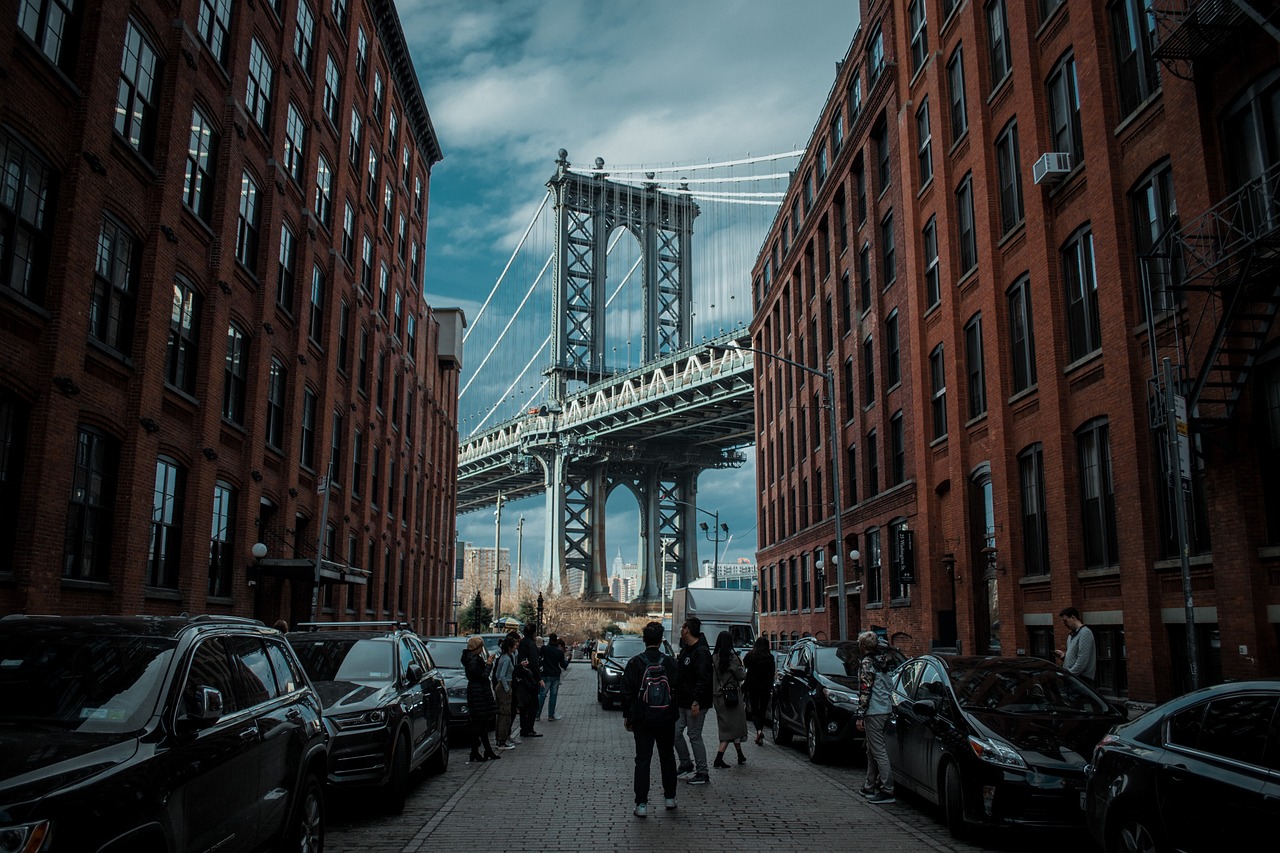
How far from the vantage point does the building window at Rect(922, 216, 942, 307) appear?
1023 inches

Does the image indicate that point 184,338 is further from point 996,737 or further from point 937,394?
point 937,394

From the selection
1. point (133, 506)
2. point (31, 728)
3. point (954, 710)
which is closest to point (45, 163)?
point (133, 506)

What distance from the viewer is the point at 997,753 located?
28.0ft

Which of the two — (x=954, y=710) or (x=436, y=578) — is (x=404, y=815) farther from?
(x=436, y=578)

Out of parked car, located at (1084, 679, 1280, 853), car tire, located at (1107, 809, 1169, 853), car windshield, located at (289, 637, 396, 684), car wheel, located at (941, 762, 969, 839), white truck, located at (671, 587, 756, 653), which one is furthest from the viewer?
white truck, located at (671, 587, 756, 653)

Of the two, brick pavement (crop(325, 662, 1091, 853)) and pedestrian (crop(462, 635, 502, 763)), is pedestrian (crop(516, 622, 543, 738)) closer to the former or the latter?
pedestrian (crop(462, 635, 502, 763))

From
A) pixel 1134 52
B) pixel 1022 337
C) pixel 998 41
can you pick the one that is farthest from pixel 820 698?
pixel 998 41

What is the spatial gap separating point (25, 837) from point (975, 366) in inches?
857

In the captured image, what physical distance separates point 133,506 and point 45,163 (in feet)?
17.1

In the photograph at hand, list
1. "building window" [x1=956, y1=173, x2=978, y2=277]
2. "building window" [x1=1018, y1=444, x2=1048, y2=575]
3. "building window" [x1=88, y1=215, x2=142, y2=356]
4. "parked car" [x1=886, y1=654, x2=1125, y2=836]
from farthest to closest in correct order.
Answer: "building window" [x1=956, y1=173, x2=978, y2=277] < "building window" [x1=1018, y1=444, x2=1048, y2=575] < "building window" [x1=88, y1=215, x2=142, y2=356] < "parked car" [x1=886, y1=654, x2=1125, y2=836]

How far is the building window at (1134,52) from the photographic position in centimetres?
1596

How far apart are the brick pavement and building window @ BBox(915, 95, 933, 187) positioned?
17361mm

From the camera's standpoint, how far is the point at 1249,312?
13016mm

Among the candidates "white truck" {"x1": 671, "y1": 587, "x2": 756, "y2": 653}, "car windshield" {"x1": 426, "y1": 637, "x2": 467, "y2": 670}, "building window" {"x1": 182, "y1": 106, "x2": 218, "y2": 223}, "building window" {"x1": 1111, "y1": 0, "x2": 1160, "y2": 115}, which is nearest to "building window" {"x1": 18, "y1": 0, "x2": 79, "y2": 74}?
"building window" {"x1": 182, "y1": 106, "x2": 218, "y2": 223}
